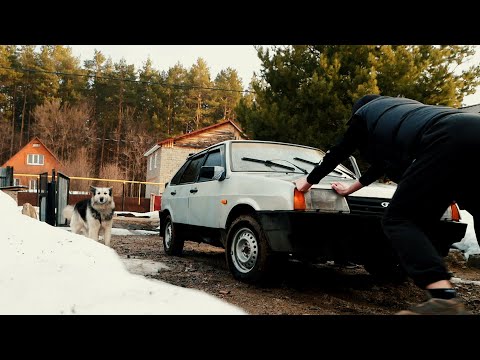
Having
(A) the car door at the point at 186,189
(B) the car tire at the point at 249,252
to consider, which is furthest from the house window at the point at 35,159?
(B) the car tire at the point at 249,252

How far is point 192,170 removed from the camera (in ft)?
22.4

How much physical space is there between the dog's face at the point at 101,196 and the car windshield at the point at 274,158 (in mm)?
3784

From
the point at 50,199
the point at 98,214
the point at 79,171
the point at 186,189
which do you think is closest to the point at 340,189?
the point at 186,189

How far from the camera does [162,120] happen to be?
48.2 metres

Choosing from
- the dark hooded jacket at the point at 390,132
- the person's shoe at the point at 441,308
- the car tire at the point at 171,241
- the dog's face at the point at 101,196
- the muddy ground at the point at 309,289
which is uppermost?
the dark hooded jacket at the point at 390,132

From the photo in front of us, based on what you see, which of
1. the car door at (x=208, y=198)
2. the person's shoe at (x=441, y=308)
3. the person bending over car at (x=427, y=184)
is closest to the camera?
the person's shoe at (x=441, y=308)

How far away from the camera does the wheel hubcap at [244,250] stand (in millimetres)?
4383

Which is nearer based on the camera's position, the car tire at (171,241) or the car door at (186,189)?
the car door at (186,189)

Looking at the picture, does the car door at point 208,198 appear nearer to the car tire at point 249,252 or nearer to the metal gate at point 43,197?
the car tire at point 249,252

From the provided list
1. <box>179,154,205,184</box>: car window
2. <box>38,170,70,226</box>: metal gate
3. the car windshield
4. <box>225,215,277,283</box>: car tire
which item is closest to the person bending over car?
<box>225,215,277,283</box>: car tire

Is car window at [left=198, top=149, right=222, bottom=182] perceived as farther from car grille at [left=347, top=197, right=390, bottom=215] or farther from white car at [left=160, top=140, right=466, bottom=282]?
car grille at [left=347, top=197, right=390, bottom=215]
